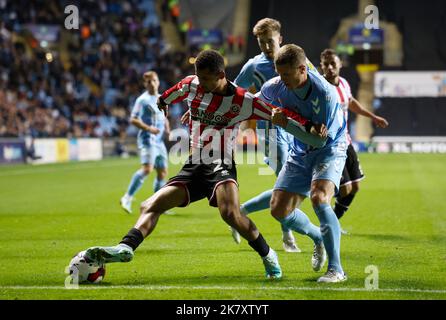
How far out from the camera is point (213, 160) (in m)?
6.95

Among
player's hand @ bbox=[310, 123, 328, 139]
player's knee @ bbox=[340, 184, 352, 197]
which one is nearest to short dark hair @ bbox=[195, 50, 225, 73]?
player's hand @ bbox=[310, 123, 328, 139]

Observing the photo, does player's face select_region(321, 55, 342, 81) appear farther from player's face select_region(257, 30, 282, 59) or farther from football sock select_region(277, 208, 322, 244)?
football sock select_region(277, 208, 322, 244)

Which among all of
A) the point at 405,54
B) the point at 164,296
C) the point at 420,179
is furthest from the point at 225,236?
the point at 405,54

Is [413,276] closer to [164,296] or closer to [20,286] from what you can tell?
[164,296]

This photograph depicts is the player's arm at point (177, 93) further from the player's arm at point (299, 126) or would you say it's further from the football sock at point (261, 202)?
the football sock at point (261, 202)

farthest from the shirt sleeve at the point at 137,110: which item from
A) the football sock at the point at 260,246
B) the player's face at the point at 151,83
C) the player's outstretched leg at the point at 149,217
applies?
the football sock at the point at 260,246

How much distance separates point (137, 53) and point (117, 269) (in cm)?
3429

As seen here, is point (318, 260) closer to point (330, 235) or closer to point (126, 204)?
point (330, 235)

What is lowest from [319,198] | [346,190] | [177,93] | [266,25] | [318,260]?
[318,260]

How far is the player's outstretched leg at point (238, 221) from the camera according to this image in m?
6.73

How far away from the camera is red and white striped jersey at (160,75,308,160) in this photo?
22.4 feet

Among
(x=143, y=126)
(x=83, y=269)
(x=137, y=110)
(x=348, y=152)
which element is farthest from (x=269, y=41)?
(x=137, y=110)

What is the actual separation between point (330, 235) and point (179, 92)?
1.87m

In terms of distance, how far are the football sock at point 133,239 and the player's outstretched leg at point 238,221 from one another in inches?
29.1
